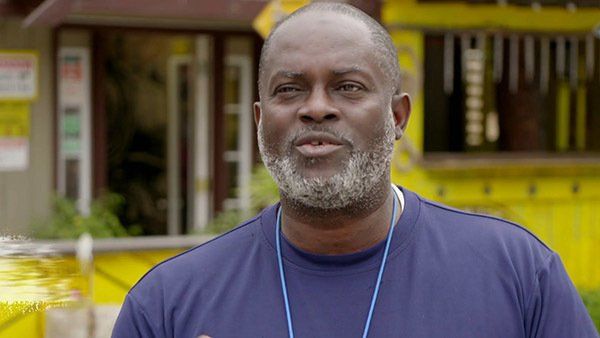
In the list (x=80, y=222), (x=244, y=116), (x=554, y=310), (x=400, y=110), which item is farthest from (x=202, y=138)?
(x=554, y=310)

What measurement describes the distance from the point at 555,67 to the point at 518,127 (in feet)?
3.92

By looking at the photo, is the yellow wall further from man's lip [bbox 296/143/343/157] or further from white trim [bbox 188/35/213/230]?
man's lip [bbox 296/143/343/157]

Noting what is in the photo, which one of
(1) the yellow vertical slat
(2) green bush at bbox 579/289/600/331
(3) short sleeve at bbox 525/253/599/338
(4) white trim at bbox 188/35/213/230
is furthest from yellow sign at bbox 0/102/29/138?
→ (3) short sleeve at bbox 525/253/599/338

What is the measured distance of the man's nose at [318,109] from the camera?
7.90 feet

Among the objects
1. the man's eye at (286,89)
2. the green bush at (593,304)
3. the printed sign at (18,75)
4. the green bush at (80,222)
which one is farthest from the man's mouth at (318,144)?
the printed sign at (18,75)

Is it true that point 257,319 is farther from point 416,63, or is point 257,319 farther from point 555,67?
A: point 555,67

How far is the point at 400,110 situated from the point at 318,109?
0.97 feet

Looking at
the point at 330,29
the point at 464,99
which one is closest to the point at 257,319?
the point at 330,29

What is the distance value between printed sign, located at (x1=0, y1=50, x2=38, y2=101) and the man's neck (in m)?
7.21

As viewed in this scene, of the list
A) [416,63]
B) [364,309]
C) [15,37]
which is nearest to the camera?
[364,309]

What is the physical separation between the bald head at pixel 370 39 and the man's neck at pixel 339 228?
27 centimetres

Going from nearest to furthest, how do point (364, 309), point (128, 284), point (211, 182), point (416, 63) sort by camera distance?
point (364, 309)
point (128, 284)
point (416, 63)
point (211, 182)

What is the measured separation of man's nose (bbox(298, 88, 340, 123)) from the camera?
7.90 ft

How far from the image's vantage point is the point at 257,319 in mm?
2412
